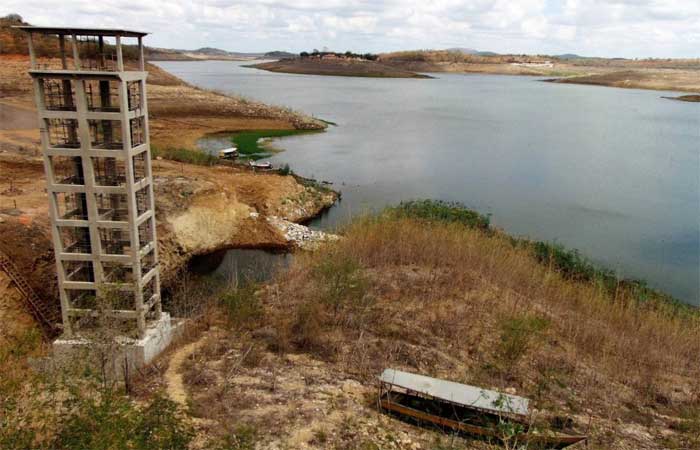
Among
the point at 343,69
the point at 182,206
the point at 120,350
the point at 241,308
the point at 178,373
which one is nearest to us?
the point at 120,350

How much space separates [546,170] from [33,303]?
1111 inches

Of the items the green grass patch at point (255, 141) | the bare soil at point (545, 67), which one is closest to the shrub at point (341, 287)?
the green grass patch at point (255, 141)

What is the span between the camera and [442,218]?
20141 millimetres

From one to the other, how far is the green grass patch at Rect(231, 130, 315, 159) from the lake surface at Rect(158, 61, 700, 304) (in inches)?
59.4

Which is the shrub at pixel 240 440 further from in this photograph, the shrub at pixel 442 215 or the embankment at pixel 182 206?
the shrub at pixel 442 215

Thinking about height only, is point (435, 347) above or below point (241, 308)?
below

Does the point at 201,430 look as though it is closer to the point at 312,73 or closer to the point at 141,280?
the point at 141,280

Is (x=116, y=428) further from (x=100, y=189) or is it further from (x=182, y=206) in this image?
(x=182, y=206)

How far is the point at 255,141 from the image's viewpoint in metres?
39.1

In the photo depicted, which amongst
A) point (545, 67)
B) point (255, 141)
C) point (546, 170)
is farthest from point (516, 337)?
point (545, 67)

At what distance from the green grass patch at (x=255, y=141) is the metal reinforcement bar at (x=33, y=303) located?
21.1 m

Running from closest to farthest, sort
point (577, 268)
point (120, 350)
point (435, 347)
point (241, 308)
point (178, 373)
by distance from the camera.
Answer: point (120, 350) < point (178, 373) < point (435, 347) < point (241, 308) < point (577, 268)

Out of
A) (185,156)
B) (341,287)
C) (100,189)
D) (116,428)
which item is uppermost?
(100,189)

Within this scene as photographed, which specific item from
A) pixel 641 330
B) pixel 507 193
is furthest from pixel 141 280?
pixel 507 193
